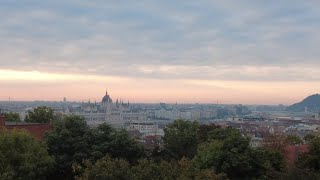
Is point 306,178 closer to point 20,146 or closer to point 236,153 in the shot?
point 236,153

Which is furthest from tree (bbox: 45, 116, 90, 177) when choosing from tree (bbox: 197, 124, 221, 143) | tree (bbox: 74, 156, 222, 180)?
tree (bbox: 74, 156, 222, 180)

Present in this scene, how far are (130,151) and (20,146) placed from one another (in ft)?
28.4

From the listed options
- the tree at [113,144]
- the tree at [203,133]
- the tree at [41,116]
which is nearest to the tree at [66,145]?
the tree at [113,144]

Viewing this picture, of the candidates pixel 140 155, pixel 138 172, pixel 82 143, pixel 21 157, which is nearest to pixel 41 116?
pixel 140 155

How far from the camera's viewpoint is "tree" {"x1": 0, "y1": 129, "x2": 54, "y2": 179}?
23031 millimetres

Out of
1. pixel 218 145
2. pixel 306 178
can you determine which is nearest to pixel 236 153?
pixel 218 145

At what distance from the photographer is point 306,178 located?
1662 cm

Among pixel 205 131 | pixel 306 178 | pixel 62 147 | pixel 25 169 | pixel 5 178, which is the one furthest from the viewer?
pixel 205 131

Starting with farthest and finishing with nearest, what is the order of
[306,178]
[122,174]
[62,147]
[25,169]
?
[62,147] → [25,169] → [306,178] → [122,174]

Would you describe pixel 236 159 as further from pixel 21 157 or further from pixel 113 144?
pixel 21 157

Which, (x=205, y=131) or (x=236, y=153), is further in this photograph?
(x=205, y=131)

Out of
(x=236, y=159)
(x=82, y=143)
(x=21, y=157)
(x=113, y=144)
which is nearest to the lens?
(x=21, y=157)

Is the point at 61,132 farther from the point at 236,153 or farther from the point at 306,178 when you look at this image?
the point at 306,178

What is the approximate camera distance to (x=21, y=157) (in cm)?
2339
